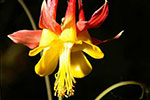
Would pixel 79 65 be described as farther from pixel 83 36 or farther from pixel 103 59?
pixel 103 59

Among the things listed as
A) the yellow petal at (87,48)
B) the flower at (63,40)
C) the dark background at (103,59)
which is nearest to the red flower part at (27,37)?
the flower at (63,40)

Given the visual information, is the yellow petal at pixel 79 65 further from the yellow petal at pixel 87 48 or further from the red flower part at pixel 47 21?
the red flower part at pixel 47 21

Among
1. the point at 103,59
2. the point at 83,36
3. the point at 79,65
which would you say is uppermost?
the point at 83,36

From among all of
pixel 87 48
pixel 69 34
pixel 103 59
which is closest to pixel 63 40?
pixel 69 34

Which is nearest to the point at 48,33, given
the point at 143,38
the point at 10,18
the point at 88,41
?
the point at 88,41

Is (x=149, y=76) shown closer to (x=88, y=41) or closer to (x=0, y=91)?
Answer: (x=0, y=91)

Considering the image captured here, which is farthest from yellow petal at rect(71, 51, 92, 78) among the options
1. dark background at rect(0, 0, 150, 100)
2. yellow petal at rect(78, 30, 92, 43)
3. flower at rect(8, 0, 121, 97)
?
dark background at rect(0, 0, 150, 100)

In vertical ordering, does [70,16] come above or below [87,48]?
above
